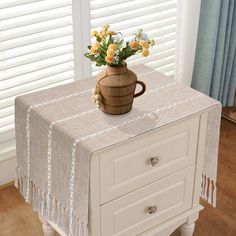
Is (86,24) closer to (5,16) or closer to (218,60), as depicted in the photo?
(5,16)

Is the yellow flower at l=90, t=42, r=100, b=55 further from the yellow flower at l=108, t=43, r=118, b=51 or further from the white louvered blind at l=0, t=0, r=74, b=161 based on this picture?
the white louvered blind at l=0, t=0, r=74, b=161

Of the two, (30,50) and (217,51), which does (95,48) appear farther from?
(217,51)

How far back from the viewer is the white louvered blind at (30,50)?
266 centimetres

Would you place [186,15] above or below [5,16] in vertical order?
below

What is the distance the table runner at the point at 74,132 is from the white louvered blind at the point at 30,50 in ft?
1.89

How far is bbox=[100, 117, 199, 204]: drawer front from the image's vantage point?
6.42ft

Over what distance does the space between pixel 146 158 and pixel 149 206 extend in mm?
248

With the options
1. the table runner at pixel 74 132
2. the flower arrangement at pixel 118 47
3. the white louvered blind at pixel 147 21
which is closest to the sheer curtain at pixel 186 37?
the white louvered blind at pixel 147 21

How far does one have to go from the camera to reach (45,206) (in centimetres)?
223

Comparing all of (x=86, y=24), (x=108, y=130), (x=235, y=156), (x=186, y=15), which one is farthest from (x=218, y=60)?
(x=108, y=130)

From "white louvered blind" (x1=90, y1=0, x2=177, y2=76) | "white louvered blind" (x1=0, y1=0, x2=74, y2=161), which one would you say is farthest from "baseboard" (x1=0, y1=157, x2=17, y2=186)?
"white louvered blind" (x1=90, y1=0, x2=177, y2=76)

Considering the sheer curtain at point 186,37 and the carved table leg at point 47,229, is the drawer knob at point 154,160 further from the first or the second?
the sheer curtain at point 186,37

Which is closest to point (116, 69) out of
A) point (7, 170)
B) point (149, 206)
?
point (149, 206)

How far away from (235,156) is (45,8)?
4.67 feet
